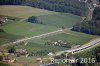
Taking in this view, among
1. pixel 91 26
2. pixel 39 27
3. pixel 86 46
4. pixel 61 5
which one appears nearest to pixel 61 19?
pixel 61 5

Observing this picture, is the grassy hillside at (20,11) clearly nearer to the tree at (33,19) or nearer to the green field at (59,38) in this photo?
the tree at (33,19)

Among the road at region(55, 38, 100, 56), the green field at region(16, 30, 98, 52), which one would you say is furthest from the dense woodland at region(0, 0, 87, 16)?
the road at region(55, 38, 100, 56)

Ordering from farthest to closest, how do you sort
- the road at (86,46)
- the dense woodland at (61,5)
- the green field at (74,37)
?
the dense woodland at (61,5) < the green field at (74,37) < the road at (86,46)

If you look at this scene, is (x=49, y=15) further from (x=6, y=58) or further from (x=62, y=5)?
(x=6, y=58)

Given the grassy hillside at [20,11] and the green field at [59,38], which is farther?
the grassy hillside at [20,11]

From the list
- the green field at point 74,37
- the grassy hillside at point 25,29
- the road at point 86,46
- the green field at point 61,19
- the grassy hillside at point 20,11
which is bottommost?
the road at point 86,46

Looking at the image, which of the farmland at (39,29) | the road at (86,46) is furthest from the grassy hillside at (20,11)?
the road at (86,46)

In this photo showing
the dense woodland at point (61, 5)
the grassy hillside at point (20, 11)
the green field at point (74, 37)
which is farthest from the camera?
the dense woodland at point (61, 5)

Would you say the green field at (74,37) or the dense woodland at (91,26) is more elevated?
the dense woodland at (91,26)

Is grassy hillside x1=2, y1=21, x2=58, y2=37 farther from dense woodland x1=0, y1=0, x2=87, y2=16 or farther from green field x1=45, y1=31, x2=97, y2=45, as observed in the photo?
dense woodland x1=0, y1=0, x2=87, y2=16
